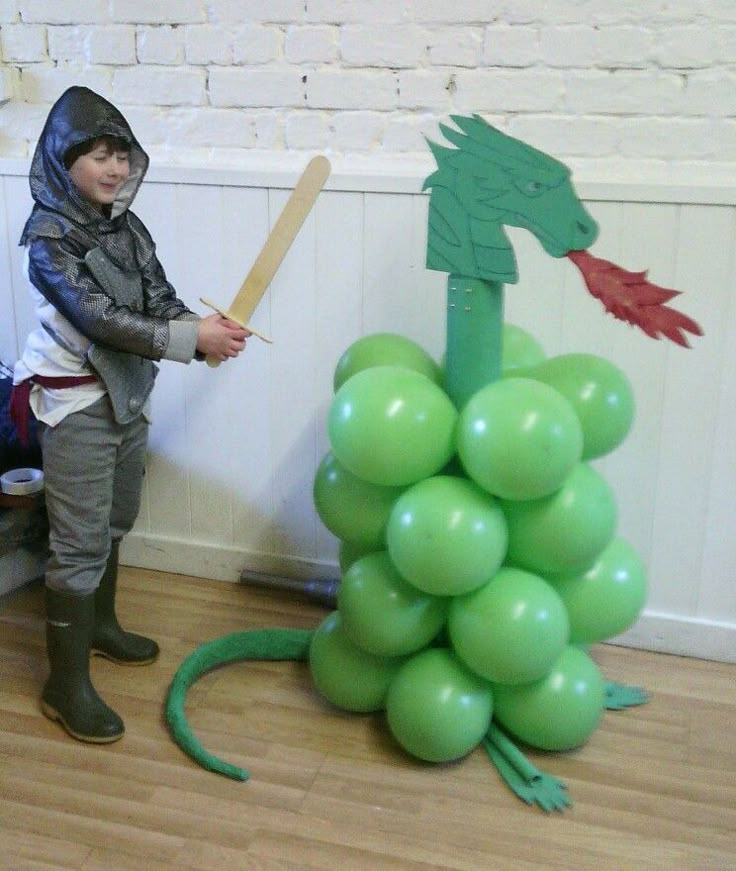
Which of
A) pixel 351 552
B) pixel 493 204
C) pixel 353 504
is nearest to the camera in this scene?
pixel 493 204

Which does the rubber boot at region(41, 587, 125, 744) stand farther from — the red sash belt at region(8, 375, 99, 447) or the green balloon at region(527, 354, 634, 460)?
the green balloon at region(527, 354, 634, 460)

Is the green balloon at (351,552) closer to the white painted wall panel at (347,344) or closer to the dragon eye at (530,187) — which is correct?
the white painted wall panel at (347,344)

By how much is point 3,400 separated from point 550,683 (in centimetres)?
127

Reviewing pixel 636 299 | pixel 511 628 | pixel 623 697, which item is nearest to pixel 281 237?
pixel 636 299

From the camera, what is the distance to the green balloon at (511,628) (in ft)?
5.17

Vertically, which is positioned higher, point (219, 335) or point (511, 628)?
point (219, 335)

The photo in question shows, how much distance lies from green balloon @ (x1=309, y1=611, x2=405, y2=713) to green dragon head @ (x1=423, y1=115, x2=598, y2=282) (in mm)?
676

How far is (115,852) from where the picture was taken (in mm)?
1525

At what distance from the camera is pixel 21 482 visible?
81.4 inches

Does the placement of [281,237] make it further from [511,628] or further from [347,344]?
[511,628]

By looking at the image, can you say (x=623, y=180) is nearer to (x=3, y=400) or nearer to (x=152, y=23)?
(x=152, y=23)

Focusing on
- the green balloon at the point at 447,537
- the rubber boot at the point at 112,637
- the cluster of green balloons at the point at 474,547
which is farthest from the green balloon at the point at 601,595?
the rubber boot at the point at 112,637

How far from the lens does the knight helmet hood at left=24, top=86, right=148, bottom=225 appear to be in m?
1.62

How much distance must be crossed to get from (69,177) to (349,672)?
953mm
